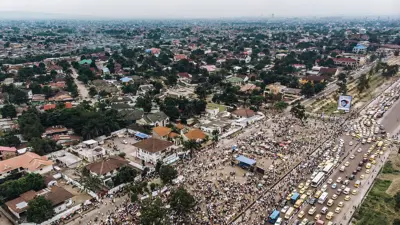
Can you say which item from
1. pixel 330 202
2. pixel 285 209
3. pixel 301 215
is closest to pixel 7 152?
pixel 285 209

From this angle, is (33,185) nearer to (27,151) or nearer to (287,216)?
(27,151)

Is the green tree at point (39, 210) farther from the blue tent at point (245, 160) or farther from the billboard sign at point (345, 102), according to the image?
the billboard sign at point (345, 102)

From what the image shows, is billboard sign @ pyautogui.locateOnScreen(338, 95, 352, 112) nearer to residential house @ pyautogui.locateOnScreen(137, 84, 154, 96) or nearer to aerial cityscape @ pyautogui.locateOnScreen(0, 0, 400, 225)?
aerial cityscape @ pyautogui.locateOnScreen(0, 0, 400, 225)

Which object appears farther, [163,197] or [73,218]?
[163,197]

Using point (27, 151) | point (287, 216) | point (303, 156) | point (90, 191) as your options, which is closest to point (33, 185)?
point (90, 191)

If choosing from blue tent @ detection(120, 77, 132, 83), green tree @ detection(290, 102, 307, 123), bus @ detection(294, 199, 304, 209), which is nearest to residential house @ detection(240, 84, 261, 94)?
green tree @ detection(290, 102, 307, 123)

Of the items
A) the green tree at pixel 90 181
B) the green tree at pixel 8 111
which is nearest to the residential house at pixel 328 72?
the green tree at pixel 90 181

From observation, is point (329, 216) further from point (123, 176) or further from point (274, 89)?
point (274, 89)
